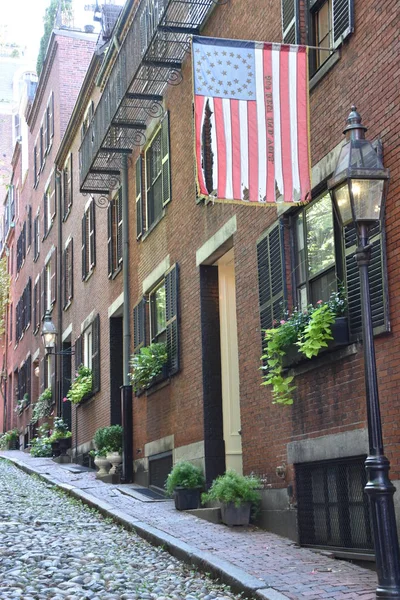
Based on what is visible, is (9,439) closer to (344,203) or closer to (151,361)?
(151,361)

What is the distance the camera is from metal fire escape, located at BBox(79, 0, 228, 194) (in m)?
13.7

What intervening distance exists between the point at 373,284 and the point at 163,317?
26.0 ft

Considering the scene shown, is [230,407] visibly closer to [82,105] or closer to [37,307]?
[82,105]

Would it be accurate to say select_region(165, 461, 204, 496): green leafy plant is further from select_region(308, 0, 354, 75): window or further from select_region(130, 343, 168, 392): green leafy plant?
select_region(308, 0, 354, 75): window

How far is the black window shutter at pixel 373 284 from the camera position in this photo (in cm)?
816

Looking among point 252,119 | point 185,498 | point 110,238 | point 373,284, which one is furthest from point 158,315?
point 373,284

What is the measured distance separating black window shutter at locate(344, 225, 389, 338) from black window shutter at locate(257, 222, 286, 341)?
1.55m

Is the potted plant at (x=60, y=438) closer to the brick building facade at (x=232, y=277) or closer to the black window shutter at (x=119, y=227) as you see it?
the brick building facade at (x=232, y=277)

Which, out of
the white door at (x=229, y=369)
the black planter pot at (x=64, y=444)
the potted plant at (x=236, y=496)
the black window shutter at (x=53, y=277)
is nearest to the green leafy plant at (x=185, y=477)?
the white door at (x=229, y=369)

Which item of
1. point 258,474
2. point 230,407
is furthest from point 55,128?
point 258,474

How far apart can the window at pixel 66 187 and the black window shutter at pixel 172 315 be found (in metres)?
11.3

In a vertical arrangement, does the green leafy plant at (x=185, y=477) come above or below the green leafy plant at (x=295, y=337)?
below

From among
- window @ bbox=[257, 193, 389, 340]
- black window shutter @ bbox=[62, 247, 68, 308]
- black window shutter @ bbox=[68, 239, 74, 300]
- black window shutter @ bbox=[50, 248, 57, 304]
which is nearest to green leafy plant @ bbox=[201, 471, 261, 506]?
window @ bbox=[257, 193, 389, 340]

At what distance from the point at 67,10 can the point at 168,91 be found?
19.3 m
